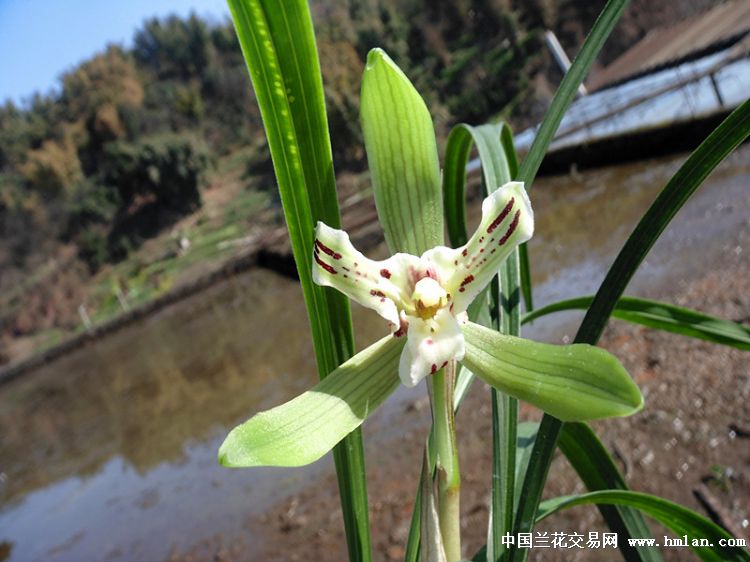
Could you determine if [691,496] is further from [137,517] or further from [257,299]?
[257,299]

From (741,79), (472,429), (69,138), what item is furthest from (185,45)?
(472,429)

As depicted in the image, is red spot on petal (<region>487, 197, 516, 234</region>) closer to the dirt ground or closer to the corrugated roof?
the dirt ground

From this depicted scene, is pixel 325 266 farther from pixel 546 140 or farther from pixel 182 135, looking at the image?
pixel 182 135

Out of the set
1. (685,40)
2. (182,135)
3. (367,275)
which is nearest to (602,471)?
(367,275)

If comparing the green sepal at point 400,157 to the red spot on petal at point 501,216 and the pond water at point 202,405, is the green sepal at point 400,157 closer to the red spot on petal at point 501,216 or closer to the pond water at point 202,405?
the red spot on petal at point 501,216

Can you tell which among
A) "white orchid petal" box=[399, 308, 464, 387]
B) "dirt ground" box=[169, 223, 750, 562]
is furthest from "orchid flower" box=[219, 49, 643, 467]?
"dirt ground" box=[169, 223, 750, 562]

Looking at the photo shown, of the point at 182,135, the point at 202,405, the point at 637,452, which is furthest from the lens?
the point at 182,135

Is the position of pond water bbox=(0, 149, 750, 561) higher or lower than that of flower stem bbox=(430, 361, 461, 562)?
lower
